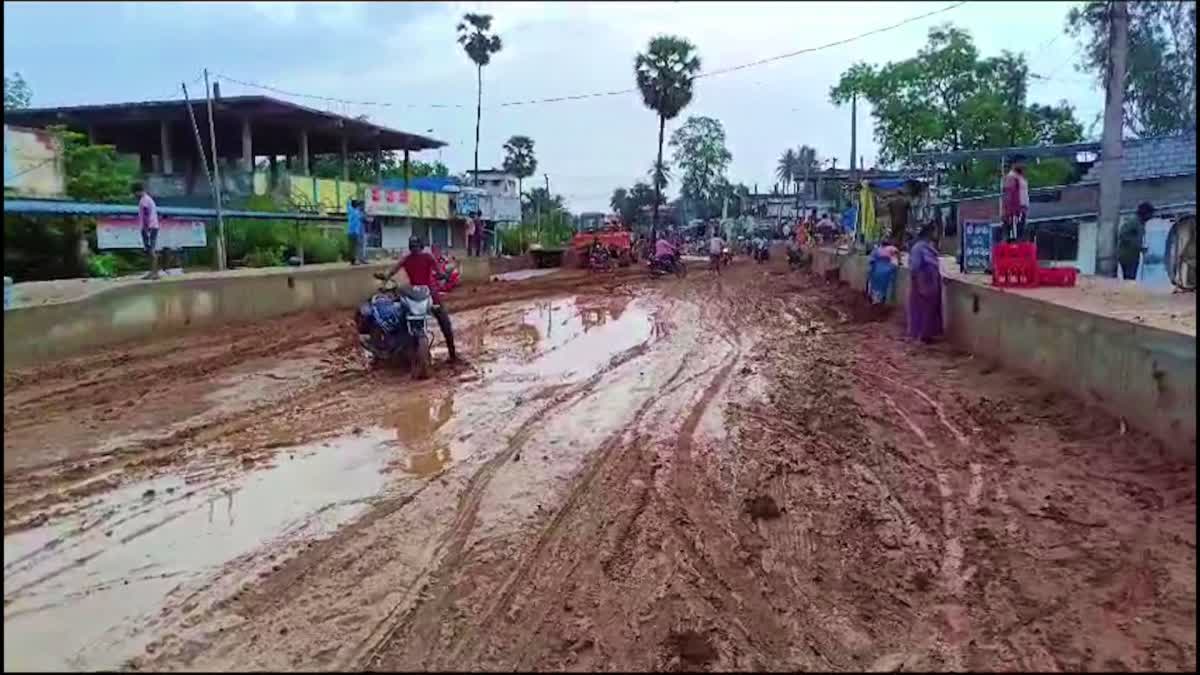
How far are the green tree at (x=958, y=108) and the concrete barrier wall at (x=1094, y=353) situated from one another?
28.2 m

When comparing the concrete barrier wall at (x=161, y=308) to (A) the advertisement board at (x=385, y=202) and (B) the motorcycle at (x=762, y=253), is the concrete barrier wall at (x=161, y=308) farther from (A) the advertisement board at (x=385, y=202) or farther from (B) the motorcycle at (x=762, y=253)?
(B) the motorcycle at (x=762, y=253)

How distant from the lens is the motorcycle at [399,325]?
463 inches

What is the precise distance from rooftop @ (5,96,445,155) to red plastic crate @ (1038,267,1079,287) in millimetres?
24559

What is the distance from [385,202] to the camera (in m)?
36.9

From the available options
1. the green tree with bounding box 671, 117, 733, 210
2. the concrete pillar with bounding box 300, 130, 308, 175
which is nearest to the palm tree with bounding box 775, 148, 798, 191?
the green tree with bounding box 671, 117, 733, 210

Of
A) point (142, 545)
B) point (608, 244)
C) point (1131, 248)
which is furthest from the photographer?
point (608, 244)

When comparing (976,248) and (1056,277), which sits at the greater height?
(976,248)

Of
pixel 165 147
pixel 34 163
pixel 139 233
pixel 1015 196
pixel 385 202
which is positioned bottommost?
pixel 139 233

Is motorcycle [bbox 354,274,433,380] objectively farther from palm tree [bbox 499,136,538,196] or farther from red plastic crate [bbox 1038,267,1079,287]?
palm tree [bbox 499,136,538,196]

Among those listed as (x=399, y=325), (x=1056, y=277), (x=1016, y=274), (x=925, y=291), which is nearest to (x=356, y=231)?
(x=399, y=325)

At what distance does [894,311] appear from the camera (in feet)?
55.3

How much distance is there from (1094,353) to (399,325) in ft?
25.5

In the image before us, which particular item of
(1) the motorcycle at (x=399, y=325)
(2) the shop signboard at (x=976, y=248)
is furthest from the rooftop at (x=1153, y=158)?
(1) the motorcycle at (x=399, y=325)

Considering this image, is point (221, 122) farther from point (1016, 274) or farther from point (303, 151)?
point (1016, 274)
